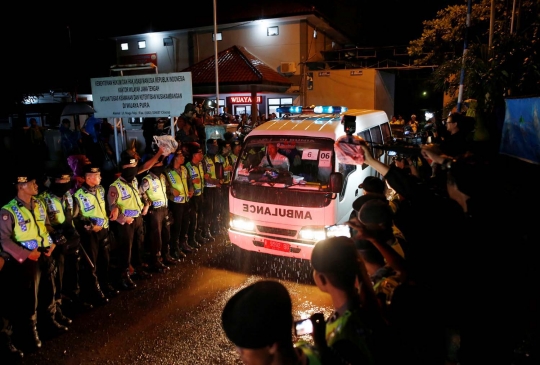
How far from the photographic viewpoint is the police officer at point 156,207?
6488 mm

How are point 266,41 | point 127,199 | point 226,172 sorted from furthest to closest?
1. point 266,41
2. point 226,172
3. point 127,199

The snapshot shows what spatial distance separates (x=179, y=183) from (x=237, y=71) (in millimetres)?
15461

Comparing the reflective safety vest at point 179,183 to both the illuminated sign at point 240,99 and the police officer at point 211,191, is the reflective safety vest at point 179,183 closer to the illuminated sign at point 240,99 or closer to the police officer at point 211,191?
the police officer at point 211,191

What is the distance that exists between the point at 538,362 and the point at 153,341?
13.1ft

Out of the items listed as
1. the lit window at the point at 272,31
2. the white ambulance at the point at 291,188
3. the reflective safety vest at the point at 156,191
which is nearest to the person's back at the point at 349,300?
the white ambulance at the point at 291,188

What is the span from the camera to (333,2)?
2928 cm

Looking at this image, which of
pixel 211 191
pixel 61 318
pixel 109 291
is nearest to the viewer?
pixel 61 318

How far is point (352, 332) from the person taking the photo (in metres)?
1.97

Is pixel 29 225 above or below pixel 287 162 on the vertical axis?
below

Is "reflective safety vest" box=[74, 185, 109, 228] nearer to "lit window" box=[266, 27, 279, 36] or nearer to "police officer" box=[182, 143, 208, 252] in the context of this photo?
"police officer" box=[182, 143, 208, 252]

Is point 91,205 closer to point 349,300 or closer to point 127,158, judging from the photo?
point 127,158

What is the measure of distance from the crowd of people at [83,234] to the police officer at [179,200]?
0.7 inches

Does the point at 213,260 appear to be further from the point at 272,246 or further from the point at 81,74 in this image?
the point at 81,74

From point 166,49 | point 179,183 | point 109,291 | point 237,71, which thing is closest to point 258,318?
point 109,291
